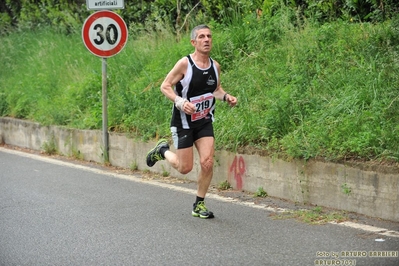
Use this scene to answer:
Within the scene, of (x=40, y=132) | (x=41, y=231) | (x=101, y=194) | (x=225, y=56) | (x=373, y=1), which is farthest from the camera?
(x=40, y=132)

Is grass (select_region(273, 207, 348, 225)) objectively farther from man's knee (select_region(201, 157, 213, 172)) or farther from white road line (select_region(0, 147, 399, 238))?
man's knee (select_region(201, 157, 213, 172))

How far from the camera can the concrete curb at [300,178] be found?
783 cm

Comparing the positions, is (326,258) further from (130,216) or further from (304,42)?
(304,42)

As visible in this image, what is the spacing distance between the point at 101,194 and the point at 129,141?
2.11m

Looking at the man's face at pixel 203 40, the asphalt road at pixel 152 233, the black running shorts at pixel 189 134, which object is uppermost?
the man's face at pixel 203 40

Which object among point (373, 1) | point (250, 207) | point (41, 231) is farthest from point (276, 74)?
point (41, 231)

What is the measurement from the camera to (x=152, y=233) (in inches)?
304

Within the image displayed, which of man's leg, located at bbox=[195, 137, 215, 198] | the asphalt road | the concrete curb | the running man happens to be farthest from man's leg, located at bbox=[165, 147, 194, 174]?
the concrete curb

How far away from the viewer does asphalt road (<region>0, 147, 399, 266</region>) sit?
667cm

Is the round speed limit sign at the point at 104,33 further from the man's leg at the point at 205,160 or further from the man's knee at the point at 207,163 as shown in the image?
the man's knee at the point at 207,163

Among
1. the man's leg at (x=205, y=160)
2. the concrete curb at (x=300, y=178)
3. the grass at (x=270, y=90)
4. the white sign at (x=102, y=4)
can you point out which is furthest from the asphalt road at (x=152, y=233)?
the white sign at (x=102, y=4)

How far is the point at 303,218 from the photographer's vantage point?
26.4 ft

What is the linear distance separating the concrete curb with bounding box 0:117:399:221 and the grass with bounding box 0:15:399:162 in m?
0.15

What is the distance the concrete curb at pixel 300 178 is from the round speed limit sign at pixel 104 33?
133 cm
